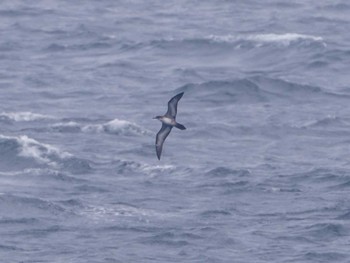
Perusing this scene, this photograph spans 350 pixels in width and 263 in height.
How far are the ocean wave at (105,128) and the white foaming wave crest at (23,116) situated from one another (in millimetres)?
1769

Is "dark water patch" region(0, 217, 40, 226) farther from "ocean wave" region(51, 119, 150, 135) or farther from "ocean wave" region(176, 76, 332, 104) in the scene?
"ocean wave" region(176, 76, 332, 104)

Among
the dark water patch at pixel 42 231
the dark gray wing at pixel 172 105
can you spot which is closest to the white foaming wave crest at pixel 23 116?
the dark water patch at pixel 42 231

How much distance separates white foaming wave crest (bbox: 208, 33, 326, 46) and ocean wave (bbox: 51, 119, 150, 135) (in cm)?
2088

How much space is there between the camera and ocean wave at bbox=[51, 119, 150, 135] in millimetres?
97312

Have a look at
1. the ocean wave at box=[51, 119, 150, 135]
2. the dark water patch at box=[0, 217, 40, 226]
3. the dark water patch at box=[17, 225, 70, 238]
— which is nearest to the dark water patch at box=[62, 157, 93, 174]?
the ocean wave at box=[51, 119, 150, 135]

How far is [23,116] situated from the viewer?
9994 cm

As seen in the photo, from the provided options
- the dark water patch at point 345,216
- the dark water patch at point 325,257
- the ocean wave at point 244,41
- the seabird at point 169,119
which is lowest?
the dark water patch at point 325,257

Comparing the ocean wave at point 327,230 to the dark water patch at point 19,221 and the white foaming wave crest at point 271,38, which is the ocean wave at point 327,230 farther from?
the white foaming wave crest at point 271,38

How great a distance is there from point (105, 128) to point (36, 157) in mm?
6101

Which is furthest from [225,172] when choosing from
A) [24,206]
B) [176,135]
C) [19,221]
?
[19,221]

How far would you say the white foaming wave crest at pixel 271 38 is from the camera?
117 metres

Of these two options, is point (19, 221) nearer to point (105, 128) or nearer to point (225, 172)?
point (225, 172)

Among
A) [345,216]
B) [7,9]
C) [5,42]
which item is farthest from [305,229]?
[7,9]

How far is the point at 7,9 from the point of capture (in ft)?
429
